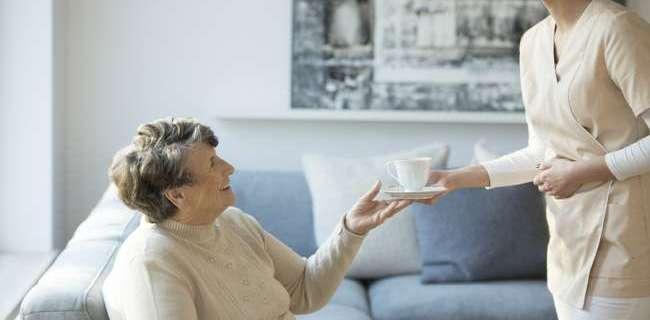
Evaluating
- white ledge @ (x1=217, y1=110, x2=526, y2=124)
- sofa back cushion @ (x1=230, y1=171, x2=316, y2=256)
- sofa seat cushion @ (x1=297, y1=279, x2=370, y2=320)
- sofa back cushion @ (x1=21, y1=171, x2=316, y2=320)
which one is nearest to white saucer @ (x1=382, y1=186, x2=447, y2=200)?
sofa back cushion @ (x1=21, y1=171, x2=316, y2=320)

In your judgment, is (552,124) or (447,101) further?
(447,101)

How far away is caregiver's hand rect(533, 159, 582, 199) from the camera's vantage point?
2.01 metres

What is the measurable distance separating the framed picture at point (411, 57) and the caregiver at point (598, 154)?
1887 mm

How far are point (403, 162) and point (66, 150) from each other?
2.13 metres

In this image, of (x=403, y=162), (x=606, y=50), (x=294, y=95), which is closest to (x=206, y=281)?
(x=403, y=162)

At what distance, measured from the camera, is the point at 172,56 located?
400cm

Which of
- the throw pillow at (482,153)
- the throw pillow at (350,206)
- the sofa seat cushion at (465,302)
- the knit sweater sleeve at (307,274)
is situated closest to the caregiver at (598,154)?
the knit sweater sleeve at (307,274)

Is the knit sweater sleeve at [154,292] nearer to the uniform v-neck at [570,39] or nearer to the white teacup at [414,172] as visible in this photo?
the white teacup at [414,172]

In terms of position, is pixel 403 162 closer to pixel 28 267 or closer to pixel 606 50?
pixel 606 50

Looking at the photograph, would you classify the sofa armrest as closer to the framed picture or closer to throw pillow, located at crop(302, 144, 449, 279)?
throw pillow, located at crop(302, 144, 449, 279)

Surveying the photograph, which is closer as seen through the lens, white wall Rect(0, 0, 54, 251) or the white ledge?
white wall Rect(0, 0, 54, 251)

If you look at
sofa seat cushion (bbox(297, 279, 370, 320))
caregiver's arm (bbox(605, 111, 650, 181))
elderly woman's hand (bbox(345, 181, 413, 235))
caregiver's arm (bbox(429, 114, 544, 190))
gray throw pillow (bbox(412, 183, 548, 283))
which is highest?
caregiver's arm (bbox(605, 111, 650, 181))

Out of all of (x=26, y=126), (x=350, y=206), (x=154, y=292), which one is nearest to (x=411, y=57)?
(x=350, y=206)

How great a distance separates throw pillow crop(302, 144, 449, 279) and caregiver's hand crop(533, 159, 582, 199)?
4.92ft
